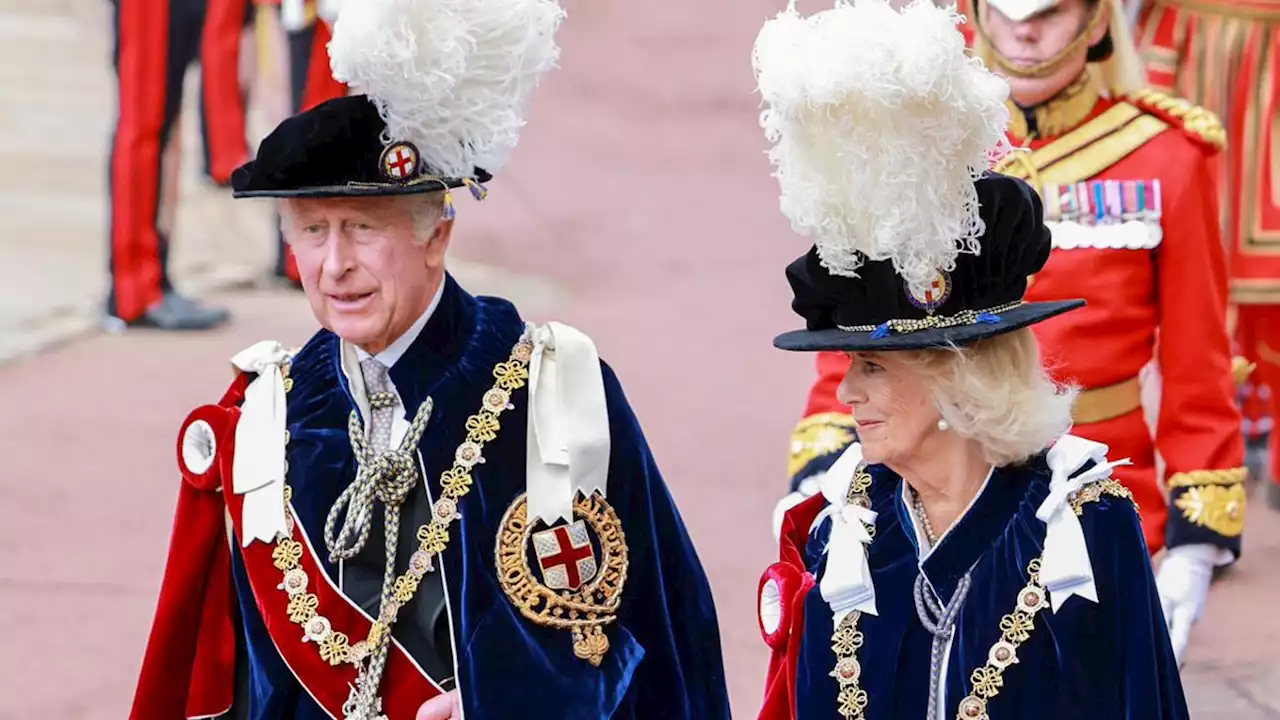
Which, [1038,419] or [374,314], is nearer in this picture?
[1038,419]

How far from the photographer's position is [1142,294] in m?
3.54

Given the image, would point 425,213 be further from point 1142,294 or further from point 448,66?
point 1142,294

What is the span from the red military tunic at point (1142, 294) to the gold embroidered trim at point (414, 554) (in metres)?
0.73

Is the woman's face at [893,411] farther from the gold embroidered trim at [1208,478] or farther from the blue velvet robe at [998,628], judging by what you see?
the gold embroidered trim at [1208,478]

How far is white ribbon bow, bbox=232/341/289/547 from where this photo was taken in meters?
2.92

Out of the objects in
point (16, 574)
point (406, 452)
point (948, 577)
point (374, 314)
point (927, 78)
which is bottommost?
point (16, 574)

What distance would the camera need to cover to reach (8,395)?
704cm

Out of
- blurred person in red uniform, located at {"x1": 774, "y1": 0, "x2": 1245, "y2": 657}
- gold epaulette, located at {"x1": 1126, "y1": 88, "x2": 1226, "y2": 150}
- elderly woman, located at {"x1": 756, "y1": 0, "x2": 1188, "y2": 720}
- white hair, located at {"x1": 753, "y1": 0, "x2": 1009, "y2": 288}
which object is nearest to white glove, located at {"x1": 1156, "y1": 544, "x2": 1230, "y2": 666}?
blurred person in red uniform, located at {"x1": 774, "y1": 0, "x2": 1245, "y2": 657}

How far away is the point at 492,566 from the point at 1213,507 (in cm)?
137

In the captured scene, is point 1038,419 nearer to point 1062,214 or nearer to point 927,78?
point 927,78

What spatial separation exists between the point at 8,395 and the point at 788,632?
5.01 metres

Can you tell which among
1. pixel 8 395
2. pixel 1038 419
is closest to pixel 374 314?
pixel 1038 419

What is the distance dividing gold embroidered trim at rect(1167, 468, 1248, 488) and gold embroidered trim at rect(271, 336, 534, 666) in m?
1.28

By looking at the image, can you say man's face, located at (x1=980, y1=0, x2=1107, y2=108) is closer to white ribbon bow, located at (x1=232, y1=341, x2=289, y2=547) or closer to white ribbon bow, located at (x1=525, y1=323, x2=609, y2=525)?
white ribbon bow, located at (x1=525, y1=323, x2=609, y2=525)
